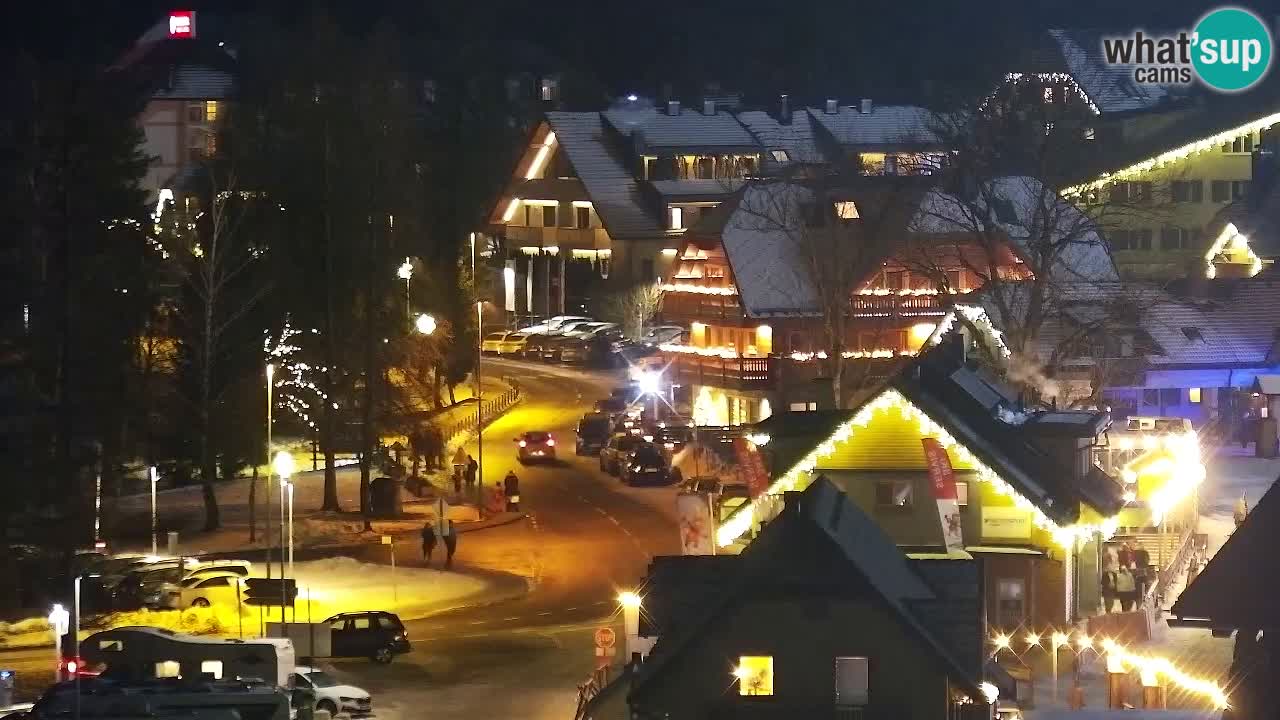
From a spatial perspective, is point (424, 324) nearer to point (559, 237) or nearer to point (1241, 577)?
point (559, 237)

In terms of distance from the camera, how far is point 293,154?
201ft

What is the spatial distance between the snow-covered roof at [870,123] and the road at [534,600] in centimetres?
3611

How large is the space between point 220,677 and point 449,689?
151 inches

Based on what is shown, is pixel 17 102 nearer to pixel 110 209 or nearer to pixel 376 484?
pixel 110 209

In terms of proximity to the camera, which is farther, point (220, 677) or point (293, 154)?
point (293, 154)

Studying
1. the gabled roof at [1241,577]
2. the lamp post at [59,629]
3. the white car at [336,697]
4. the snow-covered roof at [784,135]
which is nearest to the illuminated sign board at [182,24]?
the snow-covered roof at [784,135]

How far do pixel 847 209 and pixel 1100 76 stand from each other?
21.7 meters

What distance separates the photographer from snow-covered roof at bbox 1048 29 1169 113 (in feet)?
288

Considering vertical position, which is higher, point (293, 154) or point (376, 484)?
point (293, 154)

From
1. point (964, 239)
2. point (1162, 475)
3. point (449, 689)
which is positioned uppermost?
point (964, 239)

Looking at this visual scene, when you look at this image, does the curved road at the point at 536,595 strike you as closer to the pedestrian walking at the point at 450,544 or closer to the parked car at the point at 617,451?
the parked car at the point at 617,451

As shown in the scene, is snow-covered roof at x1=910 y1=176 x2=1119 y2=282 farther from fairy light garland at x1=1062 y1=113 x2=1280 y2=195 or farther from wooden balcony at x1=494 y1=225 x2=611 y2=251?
wooden balcony at x1=494 y1=225 x2=611 y2=251

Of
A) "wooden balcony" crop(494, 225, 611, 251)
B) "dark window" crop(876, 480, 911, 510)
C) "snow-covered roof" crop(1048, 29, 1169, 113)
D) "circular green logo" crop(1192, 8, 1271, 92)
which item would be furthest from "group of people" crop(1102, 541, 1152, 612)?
"wooden balcony" crop(494, 225, 611, 251)

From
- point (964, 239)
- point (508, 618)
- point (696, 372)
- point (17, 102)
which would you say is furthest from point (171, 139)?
point (508, 618)
